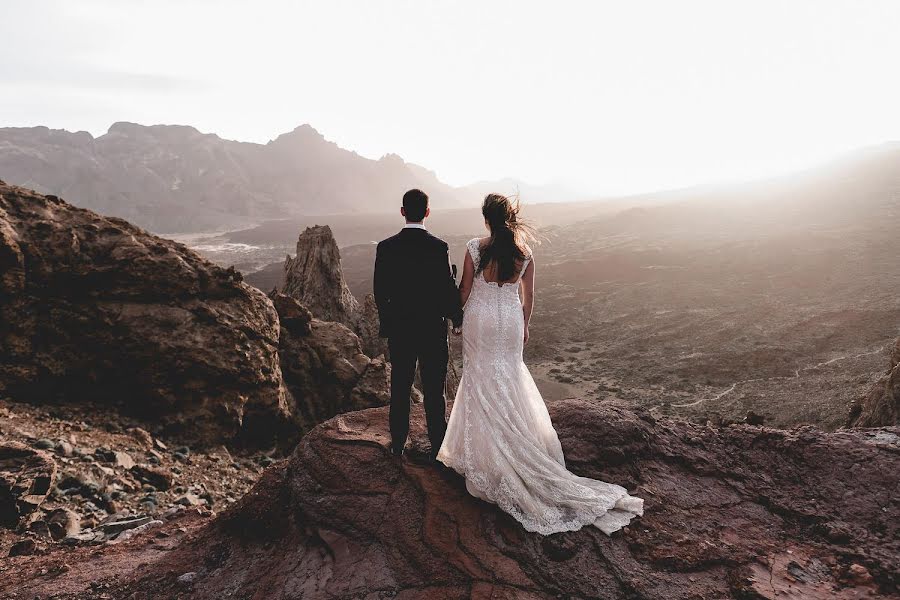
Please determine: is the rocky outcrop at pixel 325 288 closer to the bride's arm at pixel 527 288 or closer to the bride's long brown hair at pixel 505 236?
the bride's arm at pixel 527 288

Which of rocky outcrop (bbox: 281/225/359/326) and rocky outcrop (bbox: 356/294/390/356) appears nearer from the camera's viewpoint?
rocky outcrop (bbox: 281/225/359/326)

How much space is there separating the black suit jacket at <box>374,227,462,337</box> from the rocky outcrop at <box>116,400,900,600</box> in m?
1.57

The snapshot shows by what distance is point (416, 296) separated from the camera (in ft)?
14.9

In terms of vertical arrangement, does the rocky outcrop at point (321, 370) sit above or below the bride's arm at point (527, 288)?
below

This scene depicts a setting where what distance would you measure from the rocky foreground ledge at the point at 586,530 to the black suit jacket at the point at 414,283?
1572 millimetres

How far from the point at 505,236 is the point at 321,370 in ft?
33.0

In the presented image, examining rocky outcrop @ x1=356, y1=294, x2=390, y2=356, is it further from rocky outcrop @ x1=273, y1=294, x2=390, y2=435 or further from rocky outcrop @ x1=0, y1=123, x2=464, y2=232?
rocky outcrop @ x1=0, y1=123, x2=464, y2=232

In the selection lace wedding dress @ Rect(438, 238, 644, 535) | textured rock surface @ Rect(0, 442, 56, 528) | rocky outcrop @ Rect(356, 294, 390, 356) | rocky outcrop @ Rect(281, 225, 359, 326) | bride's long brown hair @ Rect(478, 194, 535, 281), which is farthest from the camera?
rocky outcrop @ Rect(356, 294, 390, 356)

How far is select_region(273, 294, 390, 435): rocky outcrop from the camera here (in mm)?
12711

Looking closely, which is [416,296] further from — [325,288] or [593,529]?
[325,288]

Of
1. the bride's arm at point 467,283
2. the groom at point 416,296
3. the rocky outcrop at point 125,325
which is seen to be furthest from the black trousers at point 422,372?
the rocky outcrop at point 125,325

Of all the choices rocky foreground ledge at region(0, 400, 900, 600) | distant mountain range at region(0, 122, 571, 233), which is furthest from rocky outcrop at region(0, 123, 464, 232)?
rocky foreground ledge at region(0, 400, 900, 600)

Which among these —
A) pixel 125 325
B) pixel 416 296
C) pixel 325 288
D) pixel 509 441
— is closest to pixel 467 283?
pixel 416 296

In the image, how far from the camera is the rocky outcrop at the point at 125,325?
8352mm
